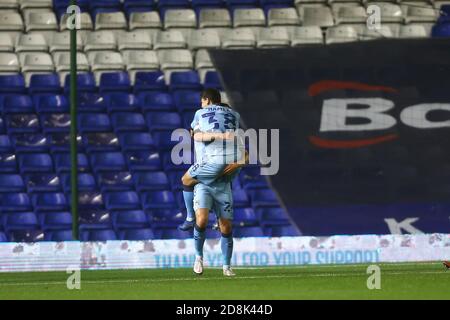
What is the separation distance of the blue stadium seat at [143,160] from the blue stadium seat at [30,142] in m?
1.61

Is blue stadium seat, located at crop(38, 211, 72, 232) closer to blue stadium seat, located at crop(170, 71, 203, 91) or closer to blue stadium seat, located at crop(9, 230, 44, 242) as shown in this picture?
blue stadium seat, located at crop(9, 230, 44, 242)

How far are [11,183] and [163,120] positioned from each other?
9.90 feet

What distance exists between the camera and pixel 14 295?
10.6m

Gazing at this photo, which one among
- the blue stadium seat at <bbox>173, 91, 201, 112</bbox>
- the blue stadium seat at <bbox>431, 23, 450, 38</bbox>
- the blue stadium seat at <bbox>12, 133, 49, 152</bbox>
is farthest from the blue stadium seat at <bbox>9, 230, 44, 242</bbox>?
the blue stadium seat at <bbox>431, 23, 450, 38</bbox>

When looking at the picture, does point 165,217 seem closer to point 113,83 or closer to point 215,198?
point 113,83

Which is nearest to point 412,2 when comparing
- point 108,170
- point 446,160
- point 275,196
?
point 446,160

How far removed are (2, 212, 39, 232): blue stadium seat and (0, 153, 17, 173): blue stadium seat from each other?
1.13 m

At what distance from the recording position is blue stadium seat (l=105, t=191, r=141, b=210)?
70.9 feet

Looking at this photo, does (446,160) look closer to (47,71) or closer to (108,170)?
(108,170)

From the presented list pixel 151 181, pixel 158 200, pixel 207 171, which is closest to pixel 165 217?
pixel 158 200

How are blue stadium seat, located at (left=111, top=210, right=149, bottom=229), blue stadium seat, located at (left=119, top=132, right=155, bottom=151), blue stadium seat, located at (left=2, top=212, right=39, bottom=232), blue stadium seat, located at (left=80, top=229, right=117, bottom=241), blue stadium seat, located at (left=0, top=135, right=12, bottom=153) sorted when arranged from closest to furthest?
blue stadium seat, located at (left=80, top=229, right=117, bottom=241) → blue stadium seat, located at (left=111, top=210, right=149, bottom=229) → blue stadium seat, located at (left=2, top=212, right=39, bottom=232) → blue stadium seat, located at (left=119, top=132, right=155, bottom=151) → blue stadium seat, located at (left=0, top=135, right=12, bottom=153)

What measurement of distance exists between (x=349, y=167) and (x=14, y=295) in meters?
12.0

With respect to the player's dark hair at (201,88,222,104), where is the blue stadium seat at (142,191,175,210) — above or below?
above

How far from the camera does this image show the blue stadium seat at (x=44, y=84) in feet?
76.5
